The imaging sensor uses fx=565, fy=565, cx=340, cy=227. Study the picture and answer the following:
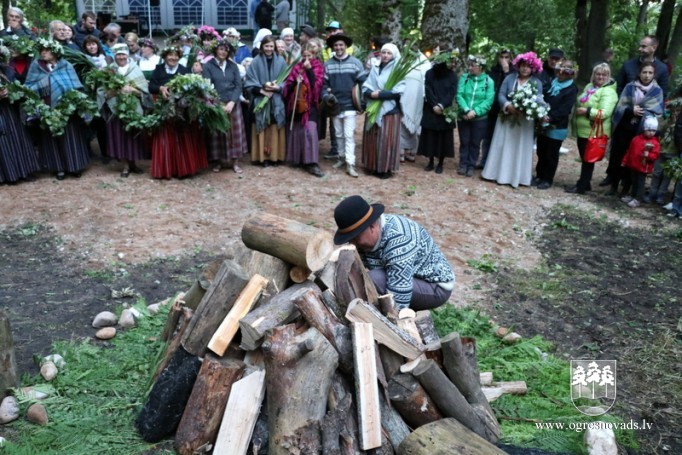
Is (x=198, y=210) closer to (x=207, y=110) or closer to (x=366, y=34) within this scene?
(x=207, y=110)

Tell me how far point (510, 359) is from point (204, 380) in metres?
2.32

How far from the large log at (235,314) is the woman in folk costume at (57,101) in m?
6.11

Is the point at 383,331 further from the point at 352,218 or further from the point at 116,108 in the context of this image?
the point at 116,108

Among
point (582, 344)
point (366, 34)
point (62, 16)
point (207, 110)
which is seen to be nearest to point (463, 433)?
point (582, 344)

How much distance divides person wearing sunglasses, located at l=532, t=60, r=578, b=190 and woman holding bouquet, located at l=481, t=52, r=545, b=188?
0.70 feet

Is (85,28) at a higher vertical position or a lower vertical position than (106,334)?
higher

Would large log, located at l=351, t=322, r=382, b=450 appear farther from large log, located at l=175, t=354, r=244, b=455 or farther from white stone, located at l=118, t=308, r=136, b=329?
white stone, located at l=118, t=308, r=136, b=329

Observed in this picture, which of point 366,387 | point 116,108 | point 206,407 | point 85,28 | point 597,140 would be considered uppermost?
point 85,28

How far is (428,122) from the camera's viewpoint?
943 cm

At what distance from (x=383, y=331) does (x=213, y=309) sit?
1.05 metres

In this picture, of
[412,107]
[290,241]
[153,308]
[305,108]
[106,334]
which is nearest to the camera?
[290,241]

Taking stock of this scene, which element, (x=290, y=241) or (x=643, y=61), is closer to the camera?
(x=290, y=241)

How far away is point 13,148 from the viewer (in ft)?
26.2

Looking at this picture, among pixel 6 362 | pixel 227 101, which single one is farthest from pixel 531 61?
pixel 6 362
